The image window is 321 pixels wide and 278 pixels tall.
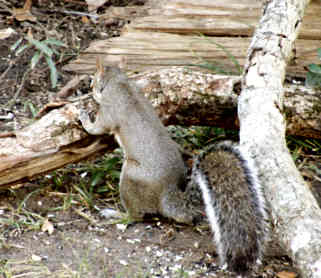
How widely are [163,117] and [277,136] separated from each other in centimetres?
116

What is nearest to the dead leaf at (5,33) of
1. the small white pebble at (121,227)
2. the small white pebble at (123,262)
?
the small white pebble at (121,227)

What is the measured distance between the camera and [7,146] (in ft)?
12.2

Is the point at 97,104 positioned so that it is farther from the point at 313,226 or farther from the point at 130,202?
the point at 313,226

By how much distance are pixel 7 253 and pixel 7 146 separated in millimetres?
754

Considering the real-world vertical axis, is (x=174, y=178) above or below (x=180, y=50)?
below

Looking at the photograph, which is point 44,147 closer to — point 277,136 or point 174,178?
point 174,178

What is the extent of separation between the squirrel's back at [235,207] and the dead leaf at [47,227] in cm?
114

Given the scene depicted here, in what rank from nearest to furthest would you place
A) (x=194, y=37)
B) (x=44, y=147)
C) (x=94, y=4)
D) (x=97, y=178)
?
(x=44, y=147)
(x=97, y=178)
(x=194, y=37)
(x=94, y=4)

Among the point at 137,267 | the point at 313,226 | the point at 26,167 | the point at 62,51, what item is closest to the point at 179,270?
the point at 137,267

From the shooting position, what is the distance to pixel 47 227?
3.66 m

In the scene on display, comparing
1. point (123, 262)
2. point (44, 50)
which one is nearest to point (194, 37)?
point (44, 50)

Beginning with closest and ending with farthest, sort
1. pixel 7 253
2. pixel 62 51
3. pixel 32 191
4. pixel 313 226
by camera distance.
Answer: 1. pixel 313 226
2. pixel 7 253
3. pixel 32 191
4. pixel 62 51

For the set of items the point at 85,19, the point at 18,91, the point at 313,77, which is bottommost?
the point at 18,91

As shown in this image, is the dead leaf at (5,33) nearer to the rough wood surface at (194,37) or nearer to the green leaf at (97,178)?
the rough wood surface at (194,37)
